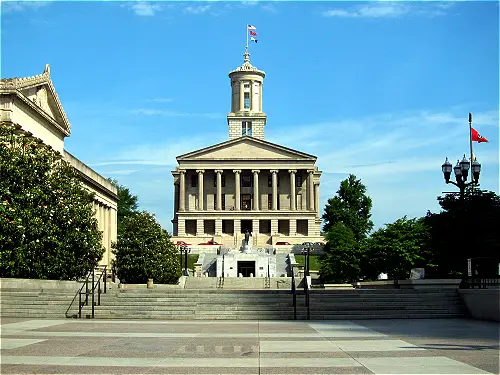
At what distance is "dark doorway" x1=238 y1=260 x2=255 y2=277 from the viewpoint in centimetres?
9056

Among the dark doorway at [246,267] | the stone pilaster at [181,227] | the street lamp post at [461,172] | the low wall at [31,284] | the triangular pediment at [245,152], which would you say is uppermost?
the triangular pediment at [245,152]

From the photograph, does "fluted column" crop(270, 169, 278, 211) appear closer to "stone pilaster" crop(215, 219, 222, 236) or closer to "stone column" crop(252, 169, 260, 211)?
"stone column" crop(252, 169, 260, 211)

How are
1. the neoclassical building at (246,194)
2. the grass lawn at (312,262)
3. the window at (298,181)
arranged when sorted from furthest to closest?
the window at (298,181) < the neoclassical building at (246,194) < the grass lawn at (312,262)

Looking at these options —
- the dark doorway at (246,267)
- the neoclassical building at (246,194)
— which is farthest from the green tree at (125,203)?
the dark doorway at (246,267)

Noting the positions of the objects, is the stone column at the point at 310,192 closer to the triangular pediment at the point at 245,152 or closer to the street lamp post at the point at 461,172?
the triangular pediment at the point at 245,152

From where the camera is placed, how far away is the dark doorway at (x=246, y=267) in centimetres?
9056

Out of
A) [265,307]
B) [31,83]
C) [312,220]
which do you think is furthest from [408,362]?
[312,220]

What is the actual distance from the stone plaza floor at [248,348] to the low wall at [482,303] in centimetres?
93

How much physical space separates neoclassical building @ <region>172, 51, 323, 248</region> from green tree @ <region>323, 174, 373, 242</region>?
3649 mm

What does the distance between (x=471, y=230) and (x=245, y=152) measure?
94.4m

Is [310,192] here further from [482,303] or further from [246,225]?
[482,303]

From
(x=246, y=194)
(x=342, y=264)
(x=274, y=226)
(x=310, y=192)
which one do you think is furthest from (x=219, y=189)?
(x=342, y=264)

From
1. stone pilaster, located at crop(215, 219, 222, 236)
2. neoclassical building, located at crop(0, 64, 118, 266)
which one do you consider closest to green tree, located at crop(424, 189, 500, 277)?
neoclassical building, located at crop(0, 64, 118, 266)

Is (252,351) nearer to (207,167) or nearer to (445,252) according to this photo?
(445,252)
